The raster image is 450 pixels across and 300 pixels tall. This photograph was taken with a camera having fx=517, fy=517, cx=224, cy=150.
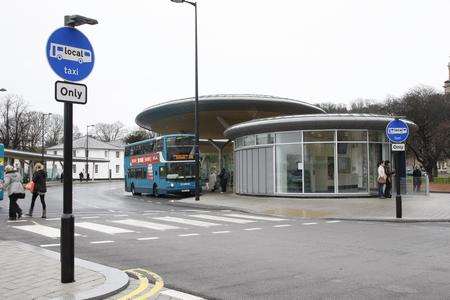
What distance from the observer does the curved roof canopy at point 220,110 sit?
34.4 metres

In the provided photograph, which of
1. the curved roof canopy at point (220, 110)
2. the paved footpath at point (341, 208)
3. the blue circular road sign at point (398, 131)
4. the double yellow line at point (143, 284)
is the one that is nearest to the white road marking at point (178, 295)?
the double yellow line at point (143, 284)

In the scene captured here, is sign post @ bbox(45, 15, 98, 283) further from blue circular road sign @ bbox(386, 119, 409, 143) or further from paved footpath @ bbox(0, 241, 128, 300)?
blue circular road sign @ bbox(386, 119, 409, 143)

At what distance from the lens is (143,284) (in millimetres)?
6957

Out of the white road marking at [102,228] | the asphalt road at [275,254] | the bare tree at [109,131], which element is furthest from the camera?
the bare tree at [109,131]

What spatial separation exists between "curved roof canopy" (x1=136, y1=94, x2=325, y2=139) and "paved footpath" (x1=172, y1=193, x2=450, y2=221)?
34.8 ft

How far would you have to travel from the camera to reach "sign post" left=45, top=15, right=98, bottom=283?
21.6ft

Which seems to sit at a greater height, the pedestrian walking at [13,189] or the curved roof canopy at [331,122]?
the curved roof canopy at [331,122]

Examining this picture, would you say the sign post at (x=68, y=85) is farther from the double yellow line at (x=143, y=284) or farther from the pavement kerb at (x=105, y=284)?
the double yellow line at (x=143, y=284)

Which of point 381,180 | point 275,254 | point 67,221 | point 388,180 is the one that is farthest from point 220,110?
point 67,221

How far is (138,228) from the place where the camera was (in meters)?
13.9

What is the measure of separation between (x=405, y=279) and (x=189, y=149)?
2503 cm

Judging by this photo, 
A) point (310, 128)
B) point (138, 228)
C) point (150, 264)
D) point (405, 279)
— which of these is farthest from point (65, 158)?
point (310, 128)

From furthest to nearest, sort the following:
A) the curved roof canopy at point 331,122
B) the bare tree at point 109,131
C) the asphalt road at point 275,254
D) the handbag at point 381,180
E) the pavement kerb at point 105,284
Result: the bare tree at point 109,131, the curved roof canopy at point 331,122, the handbag at point 381,180, the asphalt road at point 275,254, the pavement kerb at point 105,284

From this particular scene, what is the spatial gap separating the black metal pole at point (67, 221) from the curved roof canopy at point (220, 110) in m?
27.5
